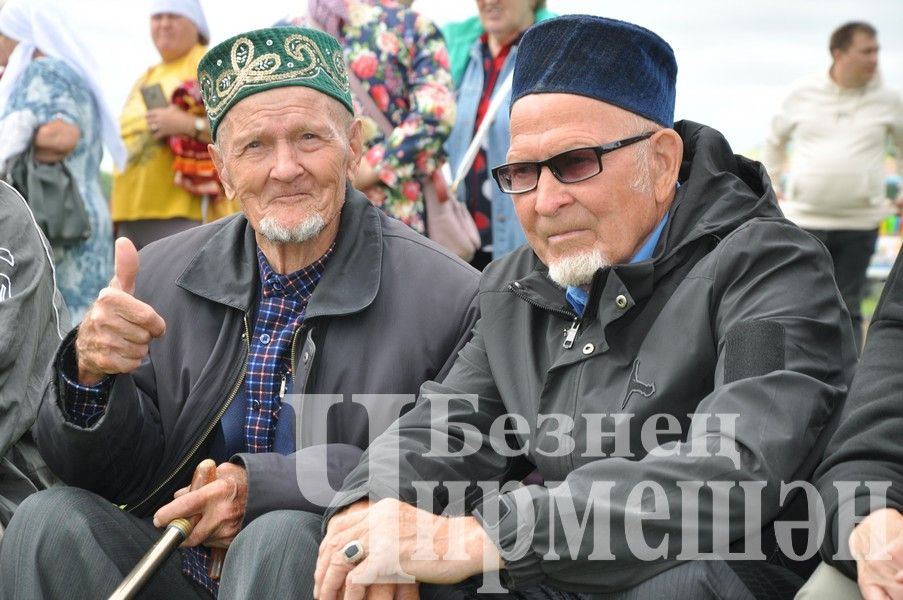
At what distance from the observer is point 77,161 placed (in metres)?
5.93

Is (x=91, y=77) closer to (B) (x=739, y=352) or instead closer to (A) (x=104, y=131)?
(A) (x=104, y=131)

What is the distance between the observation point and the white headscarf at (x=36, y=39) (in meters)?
5.83

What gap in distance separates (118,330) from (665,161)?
1.41 m

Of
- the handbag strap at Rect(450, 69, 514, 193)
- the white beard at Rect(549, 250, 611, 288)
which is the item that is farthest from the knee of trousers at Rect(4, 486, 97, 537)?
the handbag strap at Rect(450, 69, 514, 193)

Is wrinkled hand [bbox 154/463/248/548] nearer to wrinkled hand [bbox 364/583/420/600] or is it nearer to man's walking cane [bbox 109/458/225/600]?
man's walking cane [bbox 109/458/225/600]

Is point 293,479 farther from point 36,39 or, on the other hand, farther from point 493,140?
point 36,39

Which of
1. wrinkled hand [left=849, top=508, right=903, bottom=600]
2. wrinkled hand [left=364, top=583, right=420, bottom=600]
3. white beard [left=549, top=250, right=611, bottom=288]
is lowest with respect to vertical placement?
wrinkled hand [left=364, top=583, right=420, bottom=600]

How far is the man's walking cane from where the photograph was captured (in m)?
2.88

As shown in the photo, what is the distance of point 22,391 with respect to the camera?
3416mm

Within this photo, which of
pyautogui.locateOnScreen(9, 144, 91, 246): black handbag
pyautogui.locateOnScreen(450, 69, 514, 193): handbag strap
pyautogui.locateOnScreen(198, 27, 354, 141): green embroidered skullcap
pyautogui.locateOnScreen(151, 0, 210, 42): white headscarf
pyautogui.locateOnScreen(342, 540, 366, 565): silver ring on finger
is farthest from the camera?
pyautogui.locateOnScreen(151, 0, 210, 42): white headscarf

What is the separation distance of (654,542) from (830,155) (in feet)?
18.9

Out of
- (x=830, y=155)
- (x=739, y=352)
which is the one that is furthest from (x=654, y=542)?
(x=830, y=155)

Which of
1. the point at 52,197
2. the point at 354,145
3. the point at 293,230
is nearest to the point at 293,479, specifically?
the point at 293,230

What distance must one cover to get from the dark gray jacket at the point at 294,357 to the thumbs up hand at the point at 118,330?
0.30ft
